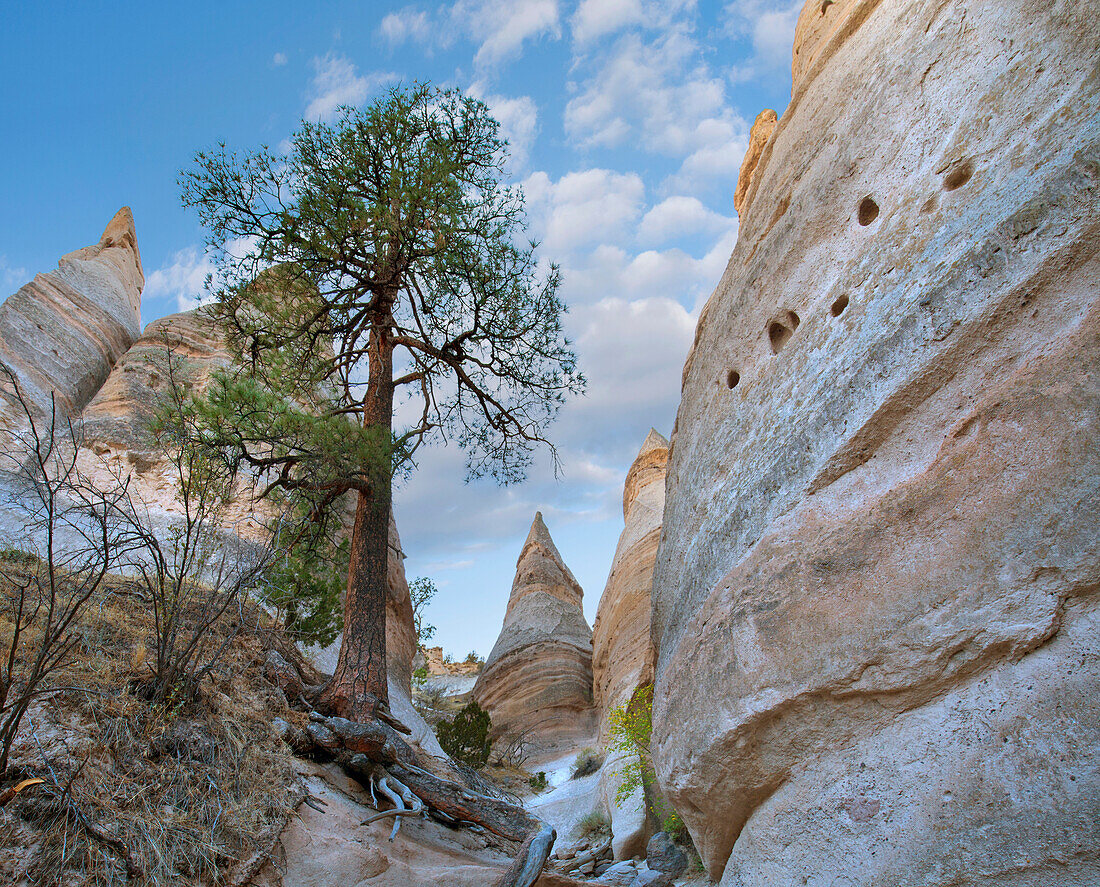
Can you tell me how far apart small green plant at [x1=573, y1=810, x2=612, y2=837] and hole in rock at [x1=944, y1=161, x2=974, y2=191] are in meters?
9.46

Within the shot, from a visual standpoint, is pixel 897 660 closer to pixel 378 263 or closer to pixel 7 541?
pixel 378 263

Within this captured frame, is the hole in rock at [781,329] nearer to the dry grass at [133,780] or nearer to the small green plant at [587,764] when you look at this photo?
the dry grass at [133,780]

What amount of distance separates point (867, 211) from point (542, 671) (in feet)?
51.0

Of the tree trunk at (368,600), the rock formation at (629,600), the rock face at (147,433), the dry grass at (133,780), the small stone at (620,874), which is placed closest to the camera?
the dry grass at (133,780)

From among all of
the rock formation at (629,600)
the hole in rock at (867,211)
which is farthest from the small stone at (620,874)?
the hole in rock at (867,211)

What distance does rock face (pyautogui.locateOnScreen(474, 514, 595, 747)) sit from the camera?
668 inches

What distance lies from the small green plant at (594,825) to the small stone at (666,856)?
352 centimetres

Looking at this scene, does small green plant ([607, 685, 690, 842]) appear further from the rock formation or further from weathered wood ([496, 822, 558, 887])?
weathered wood ([496, 822, 558, 887])

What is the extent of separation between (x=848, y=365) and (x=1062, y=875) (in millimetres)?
2841

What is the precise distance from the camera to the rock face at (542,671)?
17.0 m

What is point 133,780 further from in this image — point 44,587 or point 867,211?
point 867,211

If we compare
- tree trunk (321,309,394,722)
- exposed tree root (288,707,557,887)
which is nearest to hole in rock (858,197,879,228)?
tree trunk (321,309,394,722)

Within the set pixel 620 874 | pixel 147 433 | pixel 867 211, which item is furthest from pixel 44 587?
pixel 867 211

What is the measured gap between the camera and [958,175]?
3965 mm
